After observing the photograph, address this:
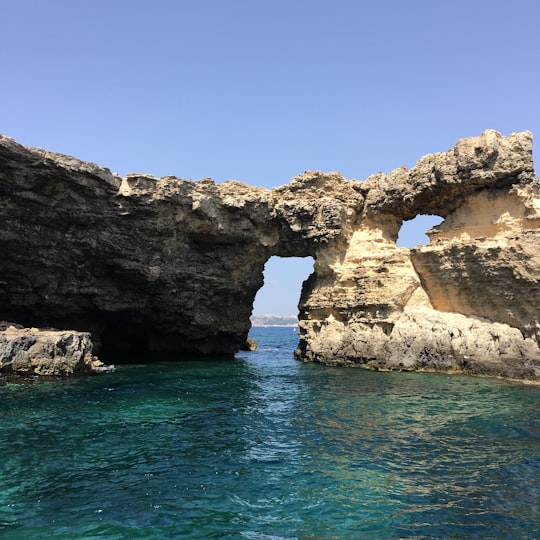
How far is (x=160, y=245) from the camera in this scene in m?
27.9

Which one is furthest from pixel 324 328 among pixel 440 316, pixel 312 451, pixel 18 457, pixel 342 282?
pixel 18 457

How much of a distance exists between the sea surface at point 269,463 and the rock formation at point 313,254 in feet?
20.4

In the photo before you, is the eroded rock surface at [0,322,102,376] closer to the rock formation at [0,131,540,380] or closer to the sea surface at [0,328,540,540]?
the sea surface at [0,328,540,540]

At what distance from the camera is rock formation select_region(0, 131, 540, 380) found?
2253 cm

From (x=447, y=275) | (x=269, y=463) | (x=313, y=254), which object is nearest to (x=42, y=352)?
(x=269, y=463)

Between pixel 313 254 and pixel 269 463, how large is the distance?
69.4 feet

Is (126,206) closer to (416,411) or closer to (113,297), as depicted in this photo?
(113,297)

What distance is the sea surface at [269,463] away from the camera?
7.46 m

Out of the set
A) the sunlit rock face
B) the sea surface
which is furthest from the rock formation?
the sea surface

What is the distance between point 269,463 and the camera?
1035cm

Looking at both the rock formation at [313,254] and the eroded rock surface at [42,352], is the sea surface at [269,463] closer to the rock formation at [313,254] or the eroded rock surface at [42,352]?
the eroded rock surface at [42,352]

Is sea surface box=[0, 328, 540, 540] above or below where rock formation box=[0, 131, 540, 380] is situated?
below

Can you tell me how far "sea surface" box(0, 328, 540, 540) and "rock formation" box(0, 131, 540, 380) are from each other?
245 inches

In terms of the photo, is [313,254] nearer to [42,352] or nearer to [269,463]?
[42,352]
